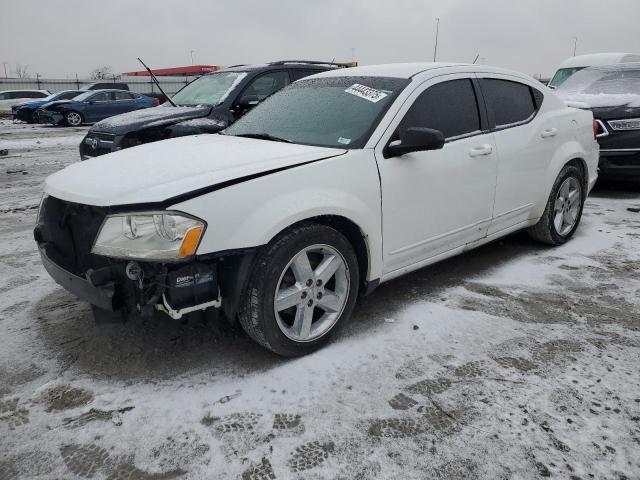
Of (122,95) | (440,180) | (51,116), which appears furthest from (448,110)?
(51,116)

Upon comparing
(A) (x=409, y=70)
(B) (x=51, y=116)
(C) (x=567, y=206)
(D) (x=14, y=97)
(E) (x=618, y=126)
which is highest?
(A) (x=409, y=70)

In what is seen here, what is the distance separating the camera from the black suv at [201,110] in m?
6.28

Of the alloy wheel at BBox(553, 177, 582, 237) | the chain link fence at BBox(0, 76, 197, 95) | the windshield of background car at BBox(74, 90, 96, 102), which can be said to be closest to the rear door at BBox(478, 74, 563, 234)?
the alloy wheel at BBox(553, 177, 582, 237)

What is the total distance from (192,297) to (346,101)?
1.73 metres

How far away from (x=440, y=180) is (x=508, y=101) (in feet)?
4.08

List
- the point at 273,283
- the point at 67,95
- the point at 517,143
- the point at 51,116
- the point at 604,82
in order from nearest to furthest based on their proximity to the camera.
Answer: the point at 273,283 → the point at 517,143 → the point at 604,82 → the point at 51,116 → the point at 67,95

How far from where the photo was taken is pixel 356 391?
2.49 meters

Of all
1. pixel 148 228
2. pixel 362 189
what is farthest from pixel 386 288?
pixel 148 228

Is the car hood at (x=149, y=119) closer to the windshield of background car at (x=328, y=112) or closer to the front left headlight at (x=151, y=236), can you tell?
the windshield of background car at (x=328, y=112)

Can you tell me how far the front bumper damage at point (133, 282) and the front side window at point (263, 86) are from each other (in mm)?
4533

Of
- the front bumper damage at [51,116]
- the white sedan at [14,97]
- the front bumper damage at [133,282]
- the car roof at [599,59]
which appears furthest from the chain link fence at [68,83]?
the front bumper damage at [133,282]

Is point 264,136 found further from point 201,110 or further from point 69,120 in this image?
point 69,120

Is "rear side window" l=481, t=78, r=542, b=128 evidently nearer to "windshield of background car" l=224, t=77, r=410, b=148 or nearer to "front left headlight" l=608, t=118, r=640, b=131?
"windshield of background car" l=224, t=77, r=410, b=148

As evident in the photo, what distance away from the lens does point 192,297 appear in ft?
7.84
